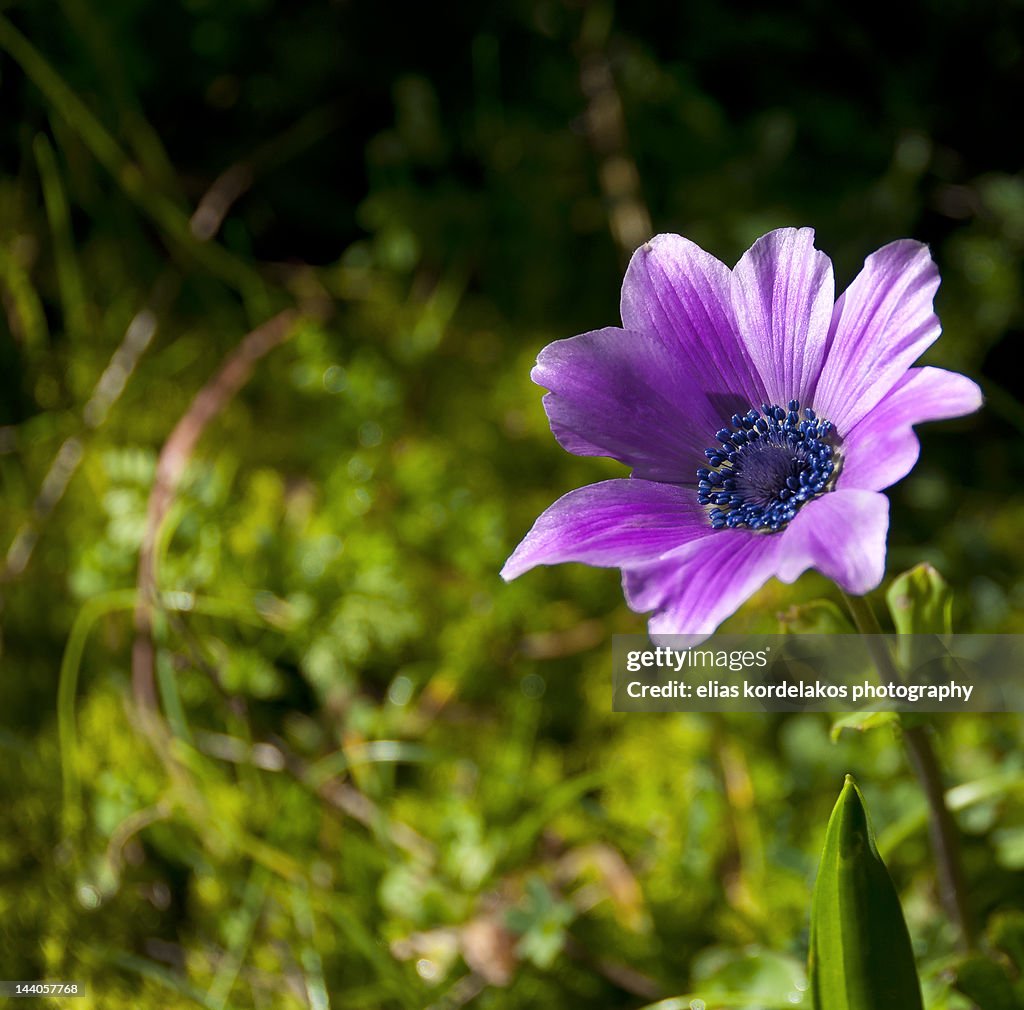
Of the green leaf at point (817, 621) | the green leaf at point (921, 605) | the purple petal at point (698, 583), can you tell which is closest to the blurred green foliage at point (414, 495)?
the green leaf at point (817, 621)

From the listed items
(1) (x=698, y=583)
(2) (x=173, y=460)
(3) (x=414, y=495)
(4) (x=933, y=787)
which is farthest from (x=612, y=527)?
(2) (x=173, y=460)

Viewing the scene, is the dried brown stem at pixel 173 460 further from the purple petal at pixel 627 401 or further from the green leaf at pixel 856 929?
the green leaf at pixel 856 929

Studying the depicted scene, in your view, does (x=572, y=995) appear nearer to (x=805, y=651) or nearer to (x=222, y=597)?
(x=805, y=651)

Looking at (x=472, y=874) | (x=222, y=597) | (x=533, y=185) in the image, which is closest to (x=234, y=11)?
(x=533, y=185)

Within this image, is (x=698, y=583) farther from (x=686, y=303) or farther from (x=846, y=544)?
(x=686, y=303)

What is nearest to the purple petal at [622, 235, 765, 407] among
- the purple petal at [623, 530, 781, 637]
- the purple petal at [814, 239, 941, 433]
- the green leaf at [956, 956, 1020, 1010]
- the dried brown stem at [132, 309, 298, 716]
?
the purple petal at [814, 239, 941, 433]

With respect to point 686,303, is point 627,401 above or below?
below

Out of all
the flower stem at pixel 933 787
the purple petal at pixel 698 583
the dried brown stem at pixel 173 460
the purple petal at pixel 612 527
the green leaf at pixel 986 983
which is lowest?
the green leaf at pixel 986 983
